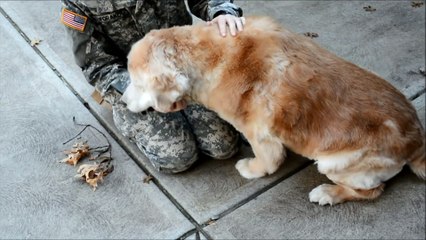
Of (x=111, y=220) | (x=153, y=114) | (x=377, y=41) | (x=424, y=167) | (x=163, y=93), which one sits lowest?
(x=377, y=41)

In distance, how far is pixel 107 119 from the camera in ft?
11.2

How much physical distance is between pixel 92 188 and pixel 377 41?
2.47 metres

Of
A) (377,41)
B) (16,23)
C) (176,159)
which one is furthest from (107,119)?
(377,41)

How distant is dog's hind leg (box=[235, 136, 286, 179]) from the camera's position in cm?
267

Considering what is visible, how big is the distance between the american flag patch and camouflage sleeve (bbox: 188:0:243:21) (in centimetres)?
73

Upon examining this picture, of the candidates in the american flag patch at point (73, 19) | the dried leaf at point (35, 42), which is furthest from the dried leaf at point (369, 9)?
the dried leaf at point (35, 42)

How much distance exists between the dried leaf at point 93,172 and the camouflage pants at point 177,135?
237 millimetres

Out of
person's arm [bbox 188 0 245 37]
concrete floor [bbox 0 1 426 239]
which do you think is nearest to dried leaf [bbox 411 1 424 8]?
concrete floor [bbox 0 1 426 239]

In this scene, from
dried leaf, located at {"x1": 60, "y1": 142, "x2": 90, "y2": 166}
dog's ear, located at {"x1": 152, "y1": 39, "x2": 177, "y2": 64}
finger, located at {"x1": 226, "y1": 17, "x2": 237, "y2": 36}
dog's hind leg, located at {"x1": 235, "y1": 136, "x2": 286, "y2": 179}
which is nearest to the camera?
dog's ear, located at {"x1": 152, "y1": 39, "x2": 177, "y2": 64}

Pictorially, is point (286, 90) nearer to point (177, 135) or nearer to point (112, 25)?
point (177, 135)

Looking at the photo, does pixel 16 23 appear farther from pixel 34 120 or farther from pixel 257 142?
pixel 257 142

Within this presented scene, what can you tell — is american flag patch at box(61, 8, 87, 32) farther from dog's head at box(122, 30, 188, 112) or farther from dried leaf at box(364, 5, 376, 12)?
dried leaf at box(364, 5, 376, 12)

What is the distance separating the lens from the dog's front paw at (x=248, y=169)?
2.91 m

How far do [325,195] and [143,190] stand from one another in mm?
1016
